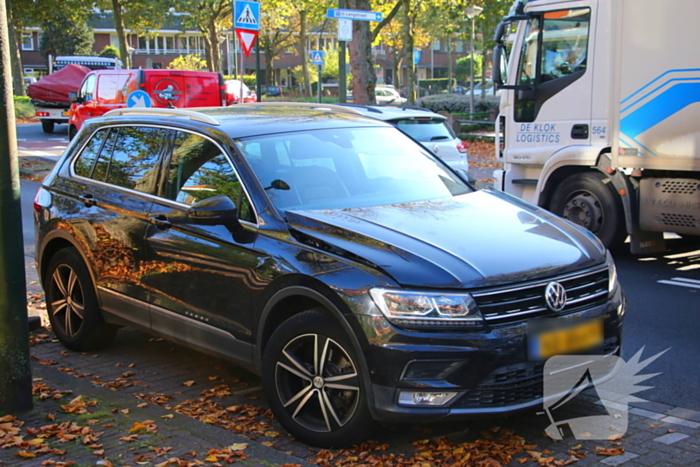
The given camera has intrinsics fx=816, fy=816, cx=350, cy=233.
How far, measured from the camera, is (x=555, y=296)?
13.1 ft

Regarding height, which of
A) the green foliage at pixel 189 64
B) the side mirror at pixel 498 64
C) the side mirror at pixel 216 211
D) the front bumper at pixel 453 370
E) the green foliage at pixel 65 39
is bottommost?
the front bumper at pixel 453 370

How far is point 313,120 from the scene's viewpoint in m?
5.46

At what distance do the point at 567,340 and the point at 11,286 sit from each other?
3002 mm

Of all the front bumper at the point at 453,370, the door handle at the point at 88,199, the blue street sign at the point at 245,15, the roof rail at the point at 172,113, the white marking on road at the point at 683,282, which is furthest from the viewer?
the blue street sign at the point at 245,15

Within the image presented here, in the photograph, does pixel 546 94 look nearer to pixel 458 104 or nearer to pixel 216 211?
pixel 216 211

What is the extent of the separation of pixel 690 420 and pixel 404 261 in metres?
1.93

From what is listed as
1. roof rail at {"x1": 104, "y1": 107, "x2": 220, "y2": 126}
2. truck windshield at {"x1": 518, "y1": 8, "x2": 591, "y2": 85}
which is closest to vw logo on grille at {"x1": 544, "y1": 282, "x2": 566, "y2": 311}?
roof rail at {"x1": 104, "y1": 107, "x2": 220, "y2": 126}

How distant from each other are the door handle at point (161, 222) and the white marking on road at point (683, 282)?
5251mm

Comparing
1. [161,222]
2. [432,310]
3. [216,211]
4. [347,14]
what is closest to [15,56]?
[347,14]

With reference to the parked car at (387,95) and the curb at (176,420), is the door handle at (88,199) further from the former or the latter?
the parked car at (387,95)

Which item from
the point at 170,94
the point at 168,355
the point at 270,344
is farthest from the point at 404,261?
the point at 170,94

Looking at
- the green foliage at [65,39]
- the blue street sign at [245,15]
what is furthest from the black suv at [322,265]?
the green foliage at [65,39]

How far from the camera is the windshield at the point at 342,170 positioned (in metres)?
4.78

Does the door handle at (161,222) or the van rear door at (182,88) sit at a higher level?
the van rear door at (182,88)
